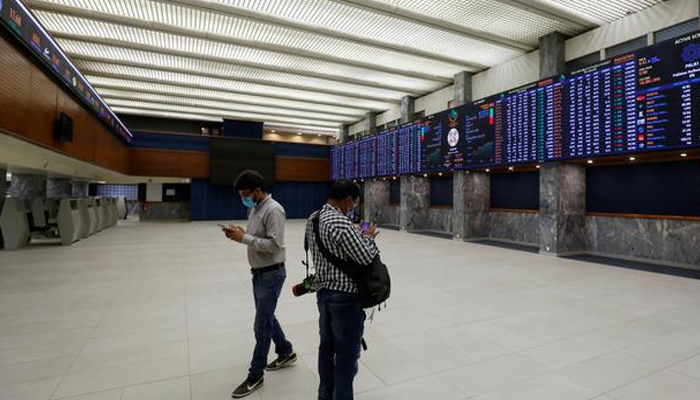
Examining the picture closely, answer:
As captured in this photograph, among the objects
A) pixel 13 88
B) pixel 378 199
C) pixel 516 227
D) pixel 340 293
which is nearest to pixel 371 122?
pixel 378 199

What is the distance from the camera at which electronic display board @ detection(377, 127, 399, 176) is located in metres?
13.8

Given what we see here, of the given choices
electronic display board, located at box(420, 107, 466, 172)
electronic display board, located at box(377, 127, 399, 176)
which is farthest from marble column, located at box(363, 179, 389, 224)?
electronic display board, located at box(420, 107, 466, 172)

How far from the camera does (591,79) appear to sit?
7.19 meters

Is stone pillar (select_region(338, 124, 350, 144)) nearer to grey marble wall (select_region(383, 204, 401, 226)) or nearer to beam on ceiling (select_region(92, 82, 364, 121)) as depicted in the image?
beam on ceiling (select_region(92, 82, 364, 121))

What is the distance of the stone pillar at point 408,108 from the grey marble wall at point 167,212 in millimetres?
12618

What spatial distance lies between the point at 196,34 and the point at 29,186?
7.94 m

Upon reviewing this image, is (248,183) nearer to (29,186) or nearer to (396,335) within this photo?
(396,335)

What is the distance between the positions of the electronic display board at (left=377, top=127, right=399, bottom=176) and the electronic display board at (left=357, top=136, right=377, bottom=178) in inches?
12.7

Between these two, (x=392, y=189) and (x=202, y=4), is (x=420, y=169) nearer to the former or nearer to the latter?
(x=392, y=189)

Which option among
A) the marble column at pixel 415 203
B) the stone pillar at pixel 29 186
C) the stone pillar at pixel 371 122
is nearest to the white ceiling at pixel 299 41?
the stone pillar at pixel 371 122

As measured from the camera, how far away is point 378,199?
16516mm

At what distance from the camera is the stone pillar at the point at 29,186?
11.2m

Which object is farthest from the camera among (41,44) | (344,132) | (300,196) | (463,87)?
(300,196)

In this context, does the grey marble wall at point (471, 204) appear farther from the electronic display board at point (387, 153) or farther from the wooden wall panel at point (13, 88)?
the wooden wall panel at point (13, 88)
